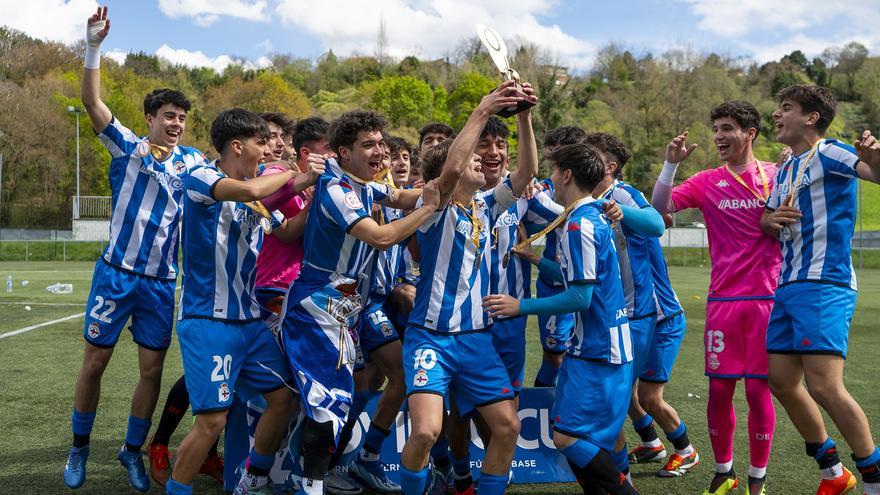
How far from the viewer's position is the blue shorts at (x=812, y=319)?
4.44 m

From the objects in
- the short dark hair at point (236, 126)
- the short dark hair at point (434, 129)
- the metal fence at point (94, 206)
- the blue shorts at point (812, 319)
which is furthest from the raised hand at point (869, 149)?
the metal fence at point (94, 206)

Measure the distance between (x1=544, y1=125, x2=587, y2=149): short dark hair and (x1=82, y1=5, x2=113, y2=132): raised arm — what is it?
308 centimetres

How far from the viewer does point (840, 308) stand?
4.50m

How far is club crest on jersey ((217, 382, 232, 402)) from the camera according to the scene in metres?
4.38

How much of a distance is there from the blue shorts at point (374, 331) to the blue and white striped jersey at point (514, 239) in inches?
31.5

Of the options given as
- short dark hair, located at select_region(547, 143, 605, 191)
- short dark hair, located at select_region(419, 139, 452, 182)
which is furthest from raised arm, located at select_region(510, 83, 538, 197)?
short dark hair, located at select_region(419, 139, 452, 182)

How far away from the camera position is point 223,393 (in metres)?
4.39

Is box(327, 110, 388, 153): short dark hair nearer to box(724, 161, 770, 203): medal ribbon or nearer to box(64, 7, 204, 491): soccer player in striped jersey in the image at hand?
box(64, 7, 204, 491): soccer player in striped jersey

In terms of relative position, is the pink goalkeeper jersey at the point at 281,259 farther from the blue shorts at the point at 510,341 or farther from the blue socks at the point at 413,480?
the blue socks at the point at 413,480

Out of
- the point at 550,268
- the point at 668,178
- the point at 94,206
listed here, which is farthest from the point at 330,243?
Result: the point at 94,206

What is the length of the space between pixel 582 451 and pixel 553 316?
5.65ft

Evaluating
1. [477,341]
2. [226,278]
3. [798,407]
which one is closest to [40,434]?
[226,278]

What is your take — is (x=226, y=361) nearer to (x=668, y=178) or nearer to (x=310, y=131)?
(x=310, y=131)

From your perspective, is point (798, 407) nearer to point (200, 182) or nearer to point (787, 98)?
point (787, 98)
